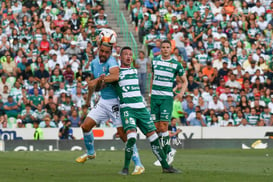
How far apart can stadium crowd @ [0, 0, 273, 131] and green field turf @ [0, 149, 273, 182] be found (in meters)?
8.58

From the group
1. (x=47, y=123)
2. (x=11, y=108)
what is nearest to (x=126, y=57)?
(x=47, y=123)

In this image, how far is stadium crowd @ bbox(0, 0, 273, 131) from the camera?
31545 mm

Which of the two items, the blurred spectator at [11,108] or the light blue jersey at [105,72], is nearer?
the light blue jersey at [105,72]

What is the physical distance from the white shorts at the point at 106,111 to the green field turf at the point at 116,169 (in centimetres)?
105

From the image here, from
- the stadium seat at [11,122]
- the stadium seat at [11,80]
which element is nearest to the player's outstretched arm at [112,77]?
the stadium seat at [11,122]

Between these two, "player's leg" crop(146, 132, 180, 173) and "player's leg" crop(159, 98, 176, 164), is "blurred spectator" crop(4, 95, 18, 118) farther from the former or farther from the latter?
"player's leg" crop(146, 132, 180, 173)

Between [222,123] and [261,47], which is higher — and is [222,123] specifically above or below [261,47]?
below

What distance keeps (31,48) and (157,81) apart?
15240 mm

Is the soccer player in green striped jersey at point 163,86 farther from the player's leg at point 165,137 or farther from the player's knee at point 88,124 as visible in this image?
the player's knee at point 88,124

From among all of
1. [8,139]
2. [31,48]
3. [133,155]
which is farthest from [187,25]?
[133,155]

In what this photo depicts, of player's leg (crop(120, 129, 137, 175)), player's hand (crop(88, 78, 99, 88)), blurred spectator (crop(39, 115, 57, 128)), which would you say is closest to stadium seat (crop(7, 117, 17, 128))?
blurred spectator (crop(39, 115, 57, 128))

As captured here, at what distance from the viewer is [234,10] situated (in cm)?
3828

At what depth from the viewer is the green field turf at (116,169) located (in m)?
14.8

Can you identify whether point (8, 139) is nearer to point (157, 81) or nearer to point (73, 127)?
point (73, 127)
